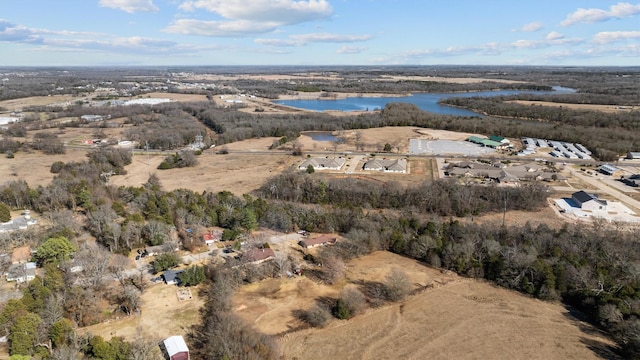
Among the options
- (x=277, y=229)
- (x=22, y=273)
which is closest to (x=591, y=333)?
(x=277, y=229)

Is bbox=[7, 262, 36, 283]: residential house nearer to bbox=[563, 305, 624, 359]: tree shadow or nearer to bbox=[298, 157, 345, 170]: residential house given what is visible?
bbox=[563, 305, 624, 359]: tree shadow

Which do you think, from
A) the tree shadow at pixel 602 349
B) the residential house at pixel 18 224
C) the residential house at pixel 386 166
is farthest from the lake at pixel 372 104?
the tree shadow at pixel 602 349

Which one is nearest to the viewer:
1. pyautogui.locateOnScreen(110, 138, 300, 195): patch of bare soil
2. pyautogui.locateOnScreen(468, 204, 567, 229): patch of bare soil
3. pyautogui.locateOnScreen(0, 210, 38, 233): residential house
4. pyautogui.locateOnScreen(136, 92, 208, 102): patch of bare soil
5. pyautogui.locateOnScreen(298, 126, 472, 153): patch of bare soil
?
pyautogui.locateOnScreen(0, 210, 38, 233): residential house

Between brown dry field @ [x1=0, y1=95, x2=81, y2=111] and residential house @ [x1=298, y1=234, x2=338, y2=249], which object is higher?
brown dry field @ [x1=0, y1=95, x2=81, y2=111]

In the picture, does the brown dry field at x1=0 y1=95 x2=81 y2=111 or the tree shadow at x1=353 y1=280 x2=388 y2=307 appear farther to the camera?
the brown dry field at x1=0 y1=95 x2=81 y2=111

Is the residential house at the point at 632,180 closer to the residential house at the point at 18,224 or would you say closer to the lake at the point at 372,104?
the lake at the point at 372,104

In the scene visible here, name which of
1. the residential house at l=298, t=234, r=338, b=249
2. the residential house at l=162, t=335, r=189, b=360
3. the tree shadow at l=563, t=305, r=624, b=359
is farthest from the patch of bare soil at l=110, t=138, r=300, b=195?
the tree shadow at l=563, t=305, r=624, b=359

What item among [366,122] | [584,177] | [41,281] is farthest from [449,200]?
[366,122]
